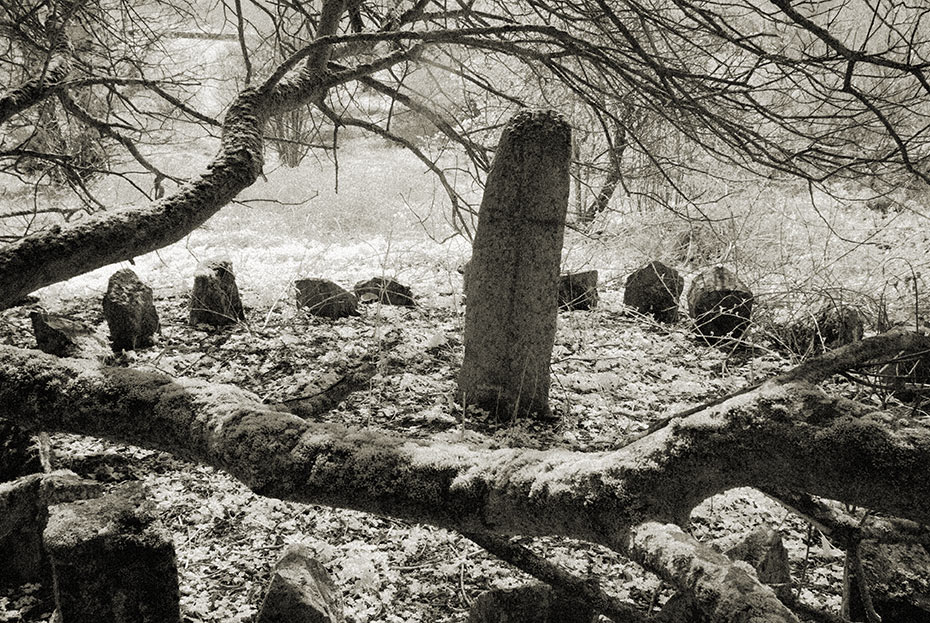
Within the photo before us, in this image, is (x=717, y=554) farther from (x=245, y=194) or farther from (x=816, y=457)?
(x=245, y=194)

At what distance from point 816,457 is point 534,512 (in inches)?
18.1

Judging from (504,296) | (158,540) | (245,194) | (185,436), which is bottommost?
(158,540)

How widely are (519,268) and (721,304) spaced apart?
248 centimetres

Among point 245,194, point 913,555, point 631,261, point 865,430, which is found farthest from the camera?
point 245,194

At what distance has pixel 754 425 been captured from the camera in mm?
990

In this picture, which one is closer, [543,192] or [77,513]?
[77,513]

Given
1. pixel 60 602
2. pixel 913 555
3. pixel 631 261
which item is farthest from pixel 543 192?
pixel 631 261

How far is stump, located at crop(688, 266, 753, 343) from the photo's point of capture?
5.10m

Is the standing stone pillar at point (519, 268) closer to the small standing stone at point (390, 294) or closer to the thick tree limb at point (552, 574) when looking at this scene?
the thick tree limb at point (552, 574)

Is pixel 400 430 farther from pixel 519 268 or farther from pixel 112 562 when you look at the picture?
pixel 112 562

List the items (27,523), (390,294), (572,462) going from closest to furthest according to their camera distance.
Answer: (572,462)
(27,523)
(390,294)

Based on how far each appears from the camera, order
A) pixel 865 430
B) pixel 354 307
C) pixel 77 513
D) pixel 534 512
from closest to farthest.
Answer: pixel 865 430 → pixel 534 512 → pixel 77 513 → pixel 354 307

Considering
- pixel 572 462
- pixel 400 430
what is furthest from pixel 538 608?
pixel 400 430

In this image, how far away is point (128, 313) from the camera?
4.55 meters
